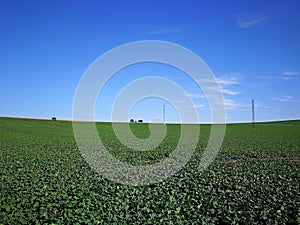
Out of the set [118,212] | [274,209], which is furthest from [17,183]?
[274,209]

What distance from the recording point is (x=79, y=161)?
20125mm

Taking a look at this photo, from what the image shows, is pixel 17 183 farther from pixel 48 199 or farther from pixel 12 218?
pixel 12 218

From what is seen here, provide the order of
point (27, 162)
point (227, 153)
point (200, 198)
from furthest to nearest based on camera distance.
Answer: point (227, 153), point (27, 162), point (200, 198)

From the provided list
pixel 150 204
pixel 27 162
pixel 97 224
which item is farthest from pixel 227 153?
pixel 97 224

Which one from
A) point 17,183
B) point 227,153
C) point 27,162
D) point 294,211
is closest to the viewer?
point 294,211

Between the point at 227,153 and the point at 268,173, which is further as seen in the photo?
the point at 227,153

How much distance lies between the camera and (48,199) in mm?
11055

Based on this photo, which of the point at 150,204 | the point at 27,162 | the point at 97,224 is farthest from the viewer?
the point at 27,162

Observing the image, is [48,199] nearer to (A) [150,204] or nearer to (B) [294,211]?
(A) [150,204]

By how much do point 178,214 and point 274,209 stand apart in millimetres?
2846

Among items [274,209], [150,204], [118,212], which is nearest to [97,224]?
[118,212]

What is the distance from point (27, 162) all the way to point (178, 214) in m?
12.4

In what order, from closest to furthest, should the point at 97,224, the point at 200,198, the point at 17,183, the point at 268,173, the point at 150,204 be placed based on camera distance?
the point at 97,224 → the point at 150,204 → the point at 200,198 → the point at 17,183 → the point at 268,173

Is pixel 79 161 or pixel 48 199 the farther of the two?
pixel 79 161
